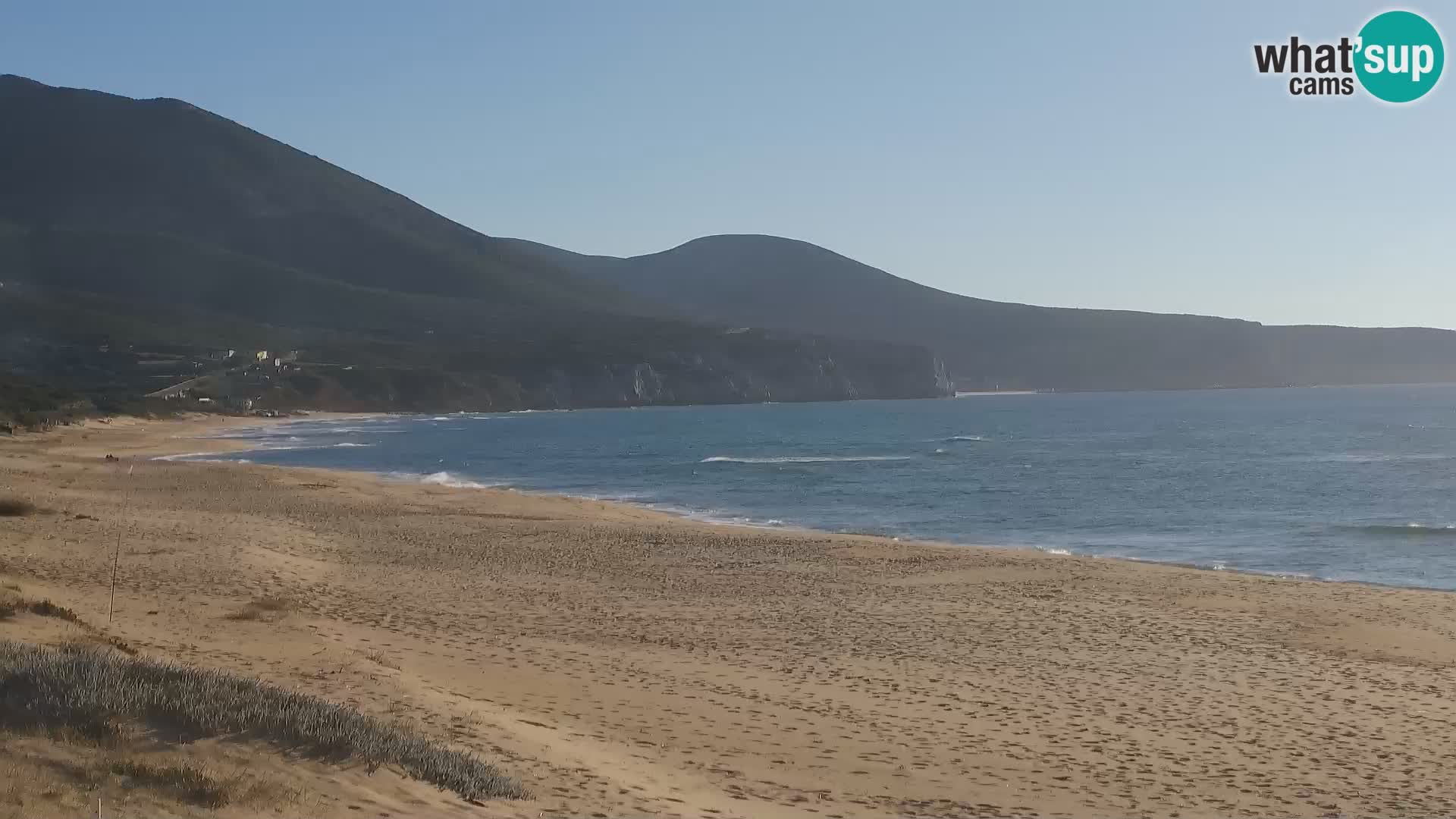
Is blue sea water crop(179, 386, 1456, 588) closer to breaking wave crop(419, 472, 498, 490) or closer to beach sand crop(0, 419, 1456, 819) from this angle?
breaking wave crop(419, 472, 498, 490)

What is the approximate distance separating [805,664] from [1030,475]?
41.8 m

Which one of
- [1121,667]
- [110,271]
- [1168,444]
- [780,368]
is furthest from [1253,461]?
[110,271]

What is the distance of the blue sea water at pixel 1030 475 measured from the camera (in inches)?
1228

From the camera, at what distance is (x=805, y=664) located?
13.9 m

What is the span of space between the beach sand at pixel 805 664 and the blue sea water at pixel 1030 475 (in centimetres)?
724

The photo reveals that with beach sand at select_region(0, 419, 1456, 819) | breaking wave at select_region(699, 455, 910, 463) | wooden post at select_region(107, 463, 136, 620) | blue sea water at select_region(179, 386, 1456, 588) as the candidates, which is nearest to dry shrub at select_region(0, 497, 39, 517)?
beach sand at select_region(0, 419, 1456, 819)

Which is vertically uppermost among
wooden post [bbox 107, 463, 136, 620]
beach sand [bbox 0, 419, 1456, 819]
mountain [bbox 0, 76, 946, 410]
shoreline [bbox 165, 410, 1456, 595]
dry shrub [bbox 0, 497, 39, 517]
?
mountain [bbox 0, 76, 946, 410]

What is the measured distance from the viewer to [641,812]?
7922 mm

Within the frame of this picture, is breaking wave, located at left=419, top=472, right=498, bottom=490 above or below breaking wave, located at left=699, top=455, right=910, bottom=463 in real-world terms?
above

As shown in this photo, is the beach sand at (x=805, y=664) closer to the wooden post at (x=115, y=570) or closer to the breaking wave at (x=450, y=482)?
the wooden post at (x=115, y=570)

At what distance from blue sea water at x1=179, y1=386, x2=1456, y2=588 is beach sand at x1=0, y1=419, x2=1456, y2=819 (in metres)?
7.24

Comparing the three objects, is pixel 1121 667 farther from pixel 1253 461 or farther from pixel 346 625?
pixel 1253 461

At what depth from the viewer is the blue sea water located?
31188mm

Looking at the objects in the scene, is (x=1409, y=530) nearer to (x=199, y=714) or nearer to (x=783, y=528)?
(x=783, y=528)
